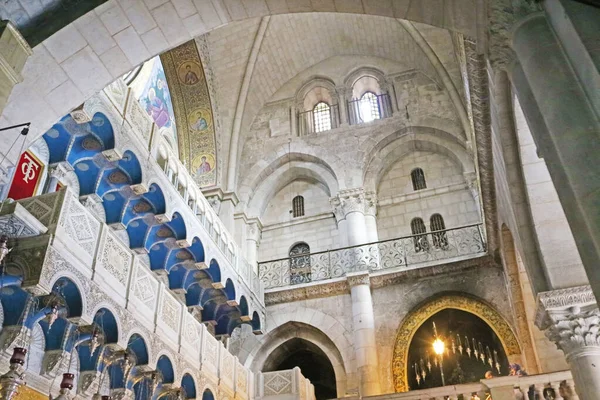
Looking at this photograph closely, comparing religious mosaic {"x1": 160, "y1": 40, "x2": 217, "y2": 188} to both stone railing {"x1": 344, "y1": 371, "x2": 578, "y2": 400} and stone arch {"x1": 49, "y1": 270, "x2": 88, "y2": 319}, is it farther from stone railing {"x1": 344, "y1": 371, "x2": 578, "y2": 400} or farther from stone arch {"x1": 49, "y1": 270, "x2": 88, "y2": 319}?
stone railing {"x1": 344, "y1": 371, "x2": 578, "y2": 400}

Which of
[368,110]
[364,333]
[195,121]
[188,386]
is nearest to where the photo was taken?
[188,386]

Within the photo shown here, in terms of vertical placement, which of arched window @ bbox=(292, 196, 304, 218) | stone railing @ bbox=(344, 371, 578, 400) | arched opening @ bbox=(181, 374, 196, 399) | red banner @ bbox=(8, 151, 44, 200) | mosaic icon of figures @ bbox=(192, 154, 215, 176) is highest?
mosaic icon of figures @ bbox=(192, 154, 215, 176)

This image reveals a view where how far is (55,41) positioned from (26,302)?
11.9 ft

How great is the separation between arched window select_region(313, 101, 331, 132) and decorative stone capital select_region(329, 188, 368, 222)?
288 cm

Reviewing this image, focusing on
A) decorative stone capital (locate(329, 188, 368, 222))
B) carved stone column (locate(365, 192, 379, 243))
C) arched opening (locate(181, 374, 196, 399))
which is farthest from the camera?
decorative stone capital (locate(329, 188, 368, 222))

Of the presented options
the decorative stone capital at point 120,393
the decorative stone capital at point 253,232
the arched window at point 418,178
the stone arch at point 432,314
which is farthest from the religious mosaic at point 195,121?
the decorative stone capital at point 120,393

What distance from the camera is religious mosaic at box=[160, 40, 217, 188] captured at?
1697 cm

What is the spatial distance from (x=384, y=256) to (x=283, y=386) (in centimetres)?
465

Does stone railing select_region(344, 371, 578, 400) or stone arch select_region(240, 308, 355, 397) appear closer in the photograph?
stone railing select_region(344, 371, 578, 400)

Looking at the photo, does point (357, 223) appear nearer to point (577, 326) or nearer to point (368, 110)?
point (368, 110)

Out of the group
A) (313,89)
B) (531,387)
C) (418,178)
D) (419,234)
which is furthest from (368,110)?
(531,387)

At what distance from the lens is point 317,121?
18.6 metres

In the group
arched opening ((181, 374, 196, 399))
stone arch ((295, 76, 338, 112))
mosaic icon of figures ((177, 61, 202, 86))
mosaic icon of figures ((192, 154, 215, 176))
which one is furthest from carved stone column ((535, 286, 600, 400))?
mosaic icon of figures ((177, 61, 202, 86))

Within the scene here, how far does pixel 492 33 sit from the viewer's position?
5344 mm
